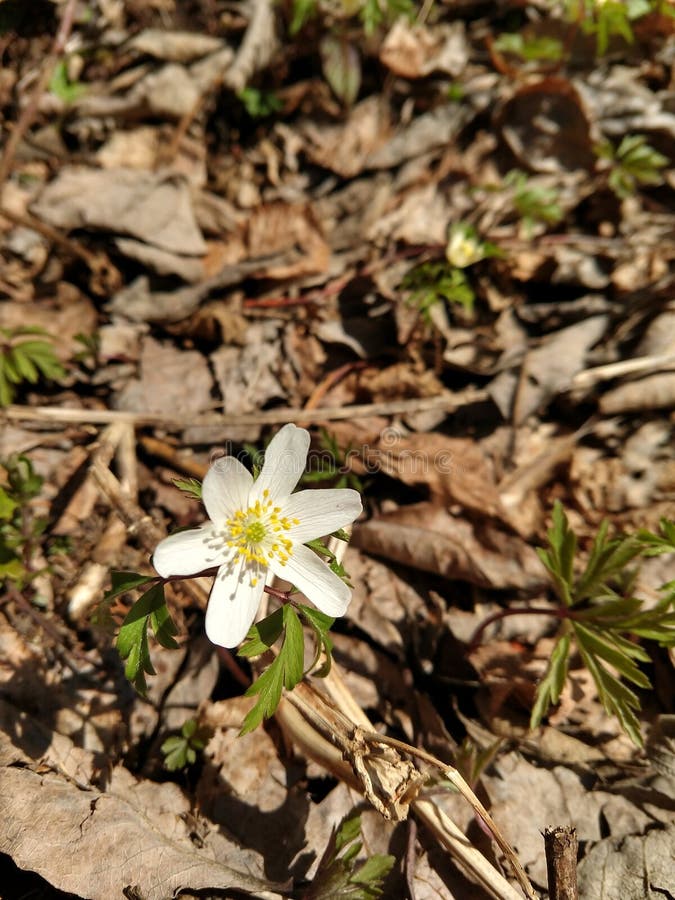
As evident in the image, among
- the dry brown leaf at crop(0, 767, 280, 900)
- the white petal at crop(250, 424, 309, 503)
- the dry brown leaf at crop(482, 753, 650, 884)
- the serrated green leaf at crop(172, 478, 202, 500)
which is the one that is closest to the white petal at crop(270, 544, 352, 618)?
the white petal at crop(250, 424, 309, 503)

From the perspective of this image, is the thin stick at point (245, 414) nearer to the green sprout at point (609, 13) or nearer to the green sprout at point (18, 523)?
the green sprout at point (18, 523)

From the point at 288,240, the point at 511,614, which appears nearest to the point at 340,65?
→ the point at 288,240

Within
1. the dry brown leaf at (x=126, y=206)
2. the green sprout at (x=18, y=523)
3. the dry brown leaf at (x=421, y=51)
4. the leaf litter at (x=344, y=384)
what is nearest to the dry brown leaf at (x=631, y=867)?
the leaf litter at (x=344, y=384)

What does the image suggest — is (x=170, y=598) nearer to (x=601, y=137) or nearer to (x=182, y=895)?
(x=182, y=895)

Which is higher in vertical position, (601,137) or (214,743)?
(601,137)

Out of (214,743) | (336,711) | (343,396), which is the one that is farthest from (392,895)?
(343,396)

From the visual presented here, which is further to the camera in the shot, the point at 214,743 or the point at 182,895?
the point at 214,743
